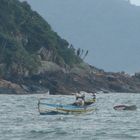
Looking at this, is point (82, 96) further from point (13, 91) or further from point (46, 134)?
point (13, 91)

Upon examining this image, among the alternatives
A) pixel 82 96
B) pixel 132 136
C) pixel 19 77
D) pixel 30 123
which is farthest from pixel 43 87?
pixel 132 136

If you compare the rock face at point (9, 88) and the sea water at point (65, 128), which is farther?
the rock face at point (9, 88)

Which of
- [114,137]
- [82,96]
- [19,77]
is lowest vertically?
[114,137]

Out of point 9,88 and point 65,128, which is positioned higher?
point 9,88

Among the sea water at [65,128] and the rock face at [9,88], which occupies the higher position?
the rock face at [9,88]

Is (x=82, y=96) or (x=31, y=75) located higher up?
(x=31, y=75)

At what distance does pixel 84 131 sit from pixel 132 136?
16.9 ft

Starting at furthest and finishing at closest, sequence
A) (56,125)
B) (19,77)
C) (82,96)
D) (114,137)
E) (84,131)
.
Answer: (19,77) → (82,96) → (56,125) → (84,131) → (114,137)

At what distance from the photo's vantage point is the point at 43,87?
183 metres

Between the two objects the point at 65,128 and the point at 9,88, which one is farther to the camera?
the point at 9,88

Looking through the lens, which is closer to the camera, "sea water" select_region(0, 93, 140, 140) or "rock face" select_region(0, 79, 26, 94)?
"sea water" select_region(0, 93, 140, 140)

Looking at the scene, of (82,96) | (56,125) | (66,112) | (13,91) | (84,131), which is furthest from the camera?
(13,91)

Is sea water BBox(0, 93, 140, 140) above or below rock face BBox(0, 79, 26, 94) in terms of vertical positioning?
below

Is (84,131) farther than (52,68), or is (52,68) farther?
(52,68)
